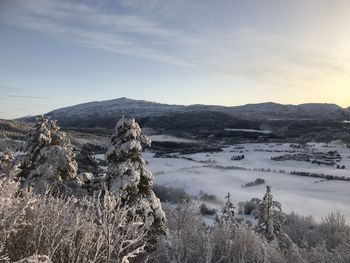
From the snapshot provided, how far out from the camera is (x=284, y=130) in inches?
6220

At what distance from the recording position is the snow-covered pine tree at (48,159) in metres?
21.7

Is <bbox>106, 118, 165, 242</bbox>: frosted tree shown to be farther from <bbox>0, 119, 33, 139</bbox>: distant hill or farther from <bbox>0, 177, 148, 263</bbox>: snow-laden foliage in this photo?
<bbox>0, 119, 33, 139</bbox>: distant hill

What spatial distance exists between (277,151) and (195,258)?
3399 inches

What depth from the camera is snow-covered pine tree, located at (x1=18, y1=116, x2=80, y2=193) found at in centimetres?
2166

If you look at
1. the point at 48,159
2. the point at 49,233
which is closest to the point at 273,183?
the point at 48,159

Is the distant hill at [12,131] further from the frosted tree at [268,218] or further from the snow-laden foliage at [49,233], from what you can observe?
the snow-laden foliage at [49,233]

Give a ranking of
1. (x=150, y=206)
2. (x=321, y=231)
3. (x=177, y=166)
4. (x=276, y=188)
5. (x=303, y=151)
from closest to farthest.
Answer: (x=150, y=206)
(x=321, y=231)
(x=276, y=188)
(x=177, y=166)
(x=303, y=151)

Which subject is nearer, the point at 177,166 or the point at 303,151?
the point at 177,166

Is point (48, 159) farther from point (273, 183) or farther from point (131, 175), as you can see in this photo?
point (273, 183)

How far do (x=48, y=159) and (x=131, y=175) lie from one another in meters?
10.5

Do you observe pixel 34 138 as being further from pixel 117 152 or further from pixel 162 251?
pixel 162 251

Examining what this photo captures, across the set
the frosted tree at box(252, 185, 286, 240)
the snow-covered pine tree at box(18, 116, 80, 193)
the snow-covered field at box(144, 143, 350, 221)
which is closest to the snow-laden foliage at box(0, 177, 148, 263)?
the frosted tree at box(252, 185, 286, 240)

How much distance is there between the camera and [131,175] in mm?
12945

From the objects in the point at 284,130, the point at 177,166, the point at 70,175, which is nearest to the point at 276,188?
the point at 177,166
